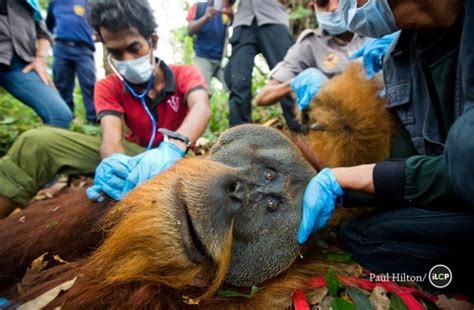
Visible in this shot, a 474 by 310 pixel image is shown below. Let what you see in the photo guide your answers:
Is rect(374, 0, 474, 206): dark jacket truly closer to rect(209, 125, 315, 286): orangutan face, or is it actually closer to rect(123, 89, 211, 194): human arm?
rect(209, 125, 315, 286): orangutan face

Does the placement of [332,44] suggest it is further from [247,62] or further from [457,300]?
[457,300]

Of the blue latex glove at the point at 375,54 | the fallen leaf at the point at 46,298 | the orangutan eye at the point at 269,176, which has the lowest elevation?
the fallen leaf at the point at 46,298

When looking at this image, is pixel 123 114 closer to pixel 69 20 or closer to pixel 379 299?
pixel 379 299

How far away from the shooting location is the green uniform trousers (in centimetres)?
225

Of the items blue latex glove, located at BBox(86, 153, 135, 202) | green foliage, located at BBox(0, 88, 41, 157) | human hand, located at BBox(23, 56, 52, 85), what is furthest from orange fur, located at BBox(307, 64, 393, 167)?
green foliage, located at BBox(0, 88, 41, 157)

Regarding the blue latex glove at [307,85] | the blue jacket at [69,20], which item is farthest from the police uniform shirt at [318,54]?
the blue jacket at [69,20]

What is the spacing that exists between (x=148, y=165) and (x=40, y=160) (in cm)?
110

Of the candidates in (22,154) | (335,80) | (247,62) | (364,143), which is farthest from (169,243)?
(247,62)

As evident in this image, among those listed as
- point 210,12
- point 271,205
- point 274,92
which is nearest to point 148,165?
point 271,205

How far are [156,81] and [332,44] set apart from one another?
1.55 meters

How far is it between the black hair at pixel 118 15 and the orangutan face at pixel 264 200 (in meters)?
1.31

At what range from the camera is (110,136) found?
8.45 feet

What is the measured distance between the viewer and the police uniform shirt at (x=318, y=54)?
3.07 metres

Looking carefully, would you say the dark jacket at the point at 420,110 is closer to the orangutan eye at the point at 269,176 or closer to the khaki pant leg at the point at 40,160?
the orangutan eye at the point at 269,176
